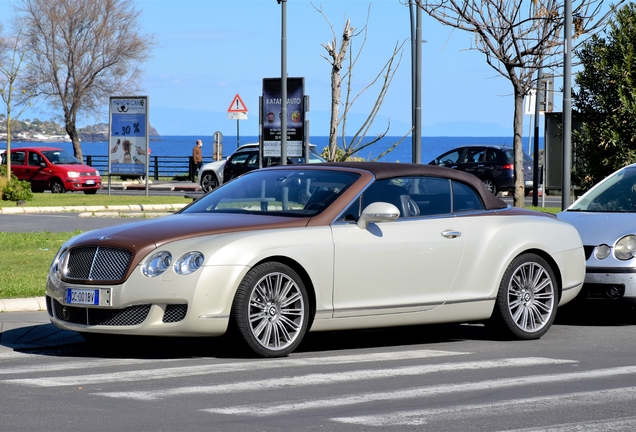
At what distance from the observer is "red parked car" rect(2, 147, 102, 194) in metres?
38.3

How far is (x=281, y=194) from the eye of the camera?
9383 millimetres

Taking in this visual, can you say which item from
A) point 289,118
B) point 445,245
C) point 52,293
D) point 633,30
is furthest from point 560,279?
point 289,118

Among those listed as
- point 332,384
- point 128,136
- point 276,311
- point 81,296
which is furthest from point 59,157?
point 332,384

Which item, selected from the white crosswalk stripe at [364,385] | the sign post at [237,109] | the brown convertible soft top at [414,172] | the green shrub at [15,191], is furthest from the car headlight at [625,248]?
the sign post at [237,109]

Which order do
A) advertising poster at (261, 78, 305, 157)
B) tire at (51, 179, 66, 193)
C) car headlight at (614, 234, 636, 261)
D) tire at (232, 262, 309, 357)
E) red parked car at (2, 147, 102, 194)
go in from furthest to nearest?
tire at (51, 179, 66, 193), red parked car at (2, 147, 102, 194), advertising poster at (261, 78, 305, 157), car headlight at (614, 234, 636, 261), tire at (232, 262, 309, 357)

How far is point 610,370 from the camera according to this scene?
8.30 m

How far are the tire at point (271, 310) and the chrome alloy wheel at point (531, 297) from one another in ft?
6.89

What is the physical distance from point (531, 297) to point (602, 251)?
1.35 meters

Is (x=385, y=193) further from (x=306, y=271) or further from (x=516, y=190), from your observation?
(x=516, y=190)

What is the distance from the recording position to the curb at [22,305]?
11.0 metres

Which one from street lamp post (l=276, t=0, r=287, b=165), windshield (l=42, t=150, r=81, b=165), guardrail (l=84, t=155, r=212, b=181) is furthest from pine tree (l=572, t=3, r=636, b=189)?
guardrail (l=84, t=155, r=212, b=181)

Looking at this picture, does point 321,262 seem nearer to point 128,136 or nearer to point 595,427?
point 595,427

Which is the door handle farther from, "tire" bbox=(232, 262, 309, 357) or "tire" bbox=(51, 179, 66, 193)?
"tire" bbox=(51, 179, 66, 193)

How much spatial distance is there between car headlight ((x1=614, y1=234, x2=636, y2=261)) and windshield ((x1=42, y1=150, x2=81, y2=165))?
30.7 metres
